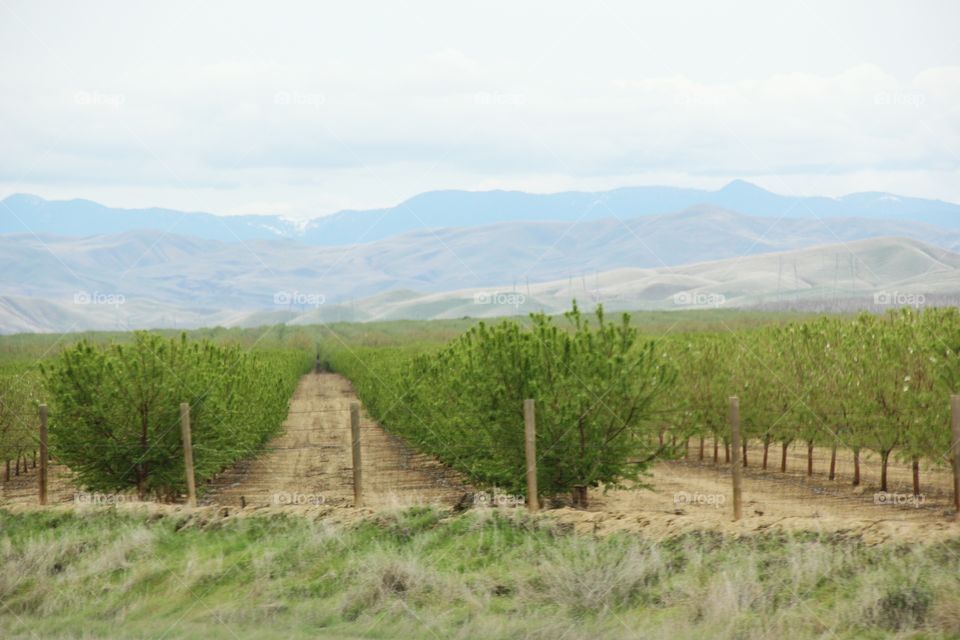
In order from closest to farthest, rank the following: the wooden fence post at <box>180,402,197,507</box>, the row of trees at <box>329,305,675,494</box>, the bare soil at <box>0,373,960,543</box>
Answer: the bare soil at <box>0,373,960,543</box> → the row of trees at <box>329,305,675,494</box> → the wooden fence post at <box>180,402,197,507</box>

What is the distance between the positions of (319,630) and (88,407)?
33.5 ft

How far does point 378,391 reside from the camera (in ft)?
142

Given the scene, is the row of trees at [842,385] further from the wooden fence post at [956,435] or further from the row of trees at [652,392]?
the wooden fence post at [956,435]

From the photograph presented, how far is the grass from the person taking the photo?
37.8 ft

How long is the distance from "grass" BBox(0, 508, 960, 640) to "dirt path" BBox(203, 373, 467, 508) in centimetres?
217

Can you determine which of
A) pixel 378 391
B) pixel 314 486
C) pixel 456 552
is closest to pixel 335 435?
pixel 378 391

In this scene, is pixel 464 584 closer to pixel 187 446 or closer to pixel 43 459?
pixel 187 446

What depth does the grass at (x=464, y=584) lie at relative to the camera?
37.8 ft

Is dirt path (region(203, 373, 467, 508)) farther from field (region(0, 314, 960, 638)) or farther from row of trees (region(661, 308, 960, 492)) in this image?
row of trees (region(661, 308, 960, 492))

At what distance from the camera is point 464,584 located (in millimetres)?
13047
